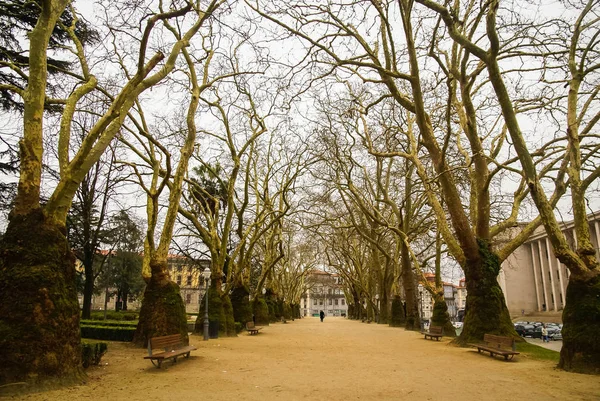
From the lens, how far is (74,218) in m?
22.3

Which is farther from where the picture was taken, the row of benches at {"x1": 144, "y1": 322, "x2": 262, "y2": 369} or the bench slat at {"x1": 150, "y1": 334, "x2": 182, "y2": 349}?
the bench slat at {"x1": 150, "y1": 334, "x2": 182, "y2": 349}

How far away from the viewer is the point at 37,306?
6.96 metres

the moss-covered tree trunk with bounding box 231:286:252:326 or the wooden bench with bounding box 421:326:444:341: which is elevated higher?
the moss-covered tree trunk with bounding box 231:286:252:326

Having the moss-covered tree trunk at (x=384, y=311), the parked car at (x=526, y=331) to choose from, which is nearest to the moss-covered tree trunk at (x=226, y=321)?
the moss-covered tree trunk at (x=384, y=311)

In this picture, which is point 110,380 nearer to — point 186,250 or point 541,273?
point 186,250

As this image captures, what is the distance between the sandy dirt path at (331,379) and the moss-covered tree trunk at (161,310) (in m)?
0.92

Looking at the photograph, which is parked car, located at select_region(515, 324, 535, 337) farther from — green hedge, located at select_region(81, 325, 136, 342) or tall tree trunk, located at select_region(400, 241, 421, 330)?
green hedge, located at select_region(81, 325, 136, 342)

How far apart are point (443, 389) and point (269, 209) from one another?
18229 millimetres

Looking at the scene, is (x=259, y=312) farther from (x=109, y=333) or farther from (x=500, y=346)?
(x=500, y=346)

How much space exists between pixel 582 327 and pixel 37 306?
10.5 metres

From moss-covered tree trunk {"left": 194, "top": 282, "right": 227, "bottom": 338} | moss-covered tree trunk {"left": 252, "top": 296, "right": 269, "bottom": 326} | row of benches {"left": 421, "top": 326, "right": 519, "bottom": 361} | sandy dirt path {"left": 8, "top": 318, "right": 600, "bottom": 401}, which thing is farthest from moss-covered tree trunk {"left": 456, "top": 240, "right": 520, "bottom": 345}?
moss-covered tree trunk {"left": 252, "top": 296, "right": 269, "bottom": 326}

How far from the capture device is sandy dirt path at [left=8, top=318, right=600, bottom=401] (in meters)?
6.77

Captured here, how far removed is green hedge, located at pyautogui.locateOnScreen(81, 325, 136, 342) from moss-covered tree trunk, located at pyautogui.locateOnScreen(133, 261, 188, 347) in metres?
2.20

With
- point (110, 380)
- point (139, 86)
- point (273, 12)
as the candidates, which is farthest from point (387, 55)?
point (110, 380)
